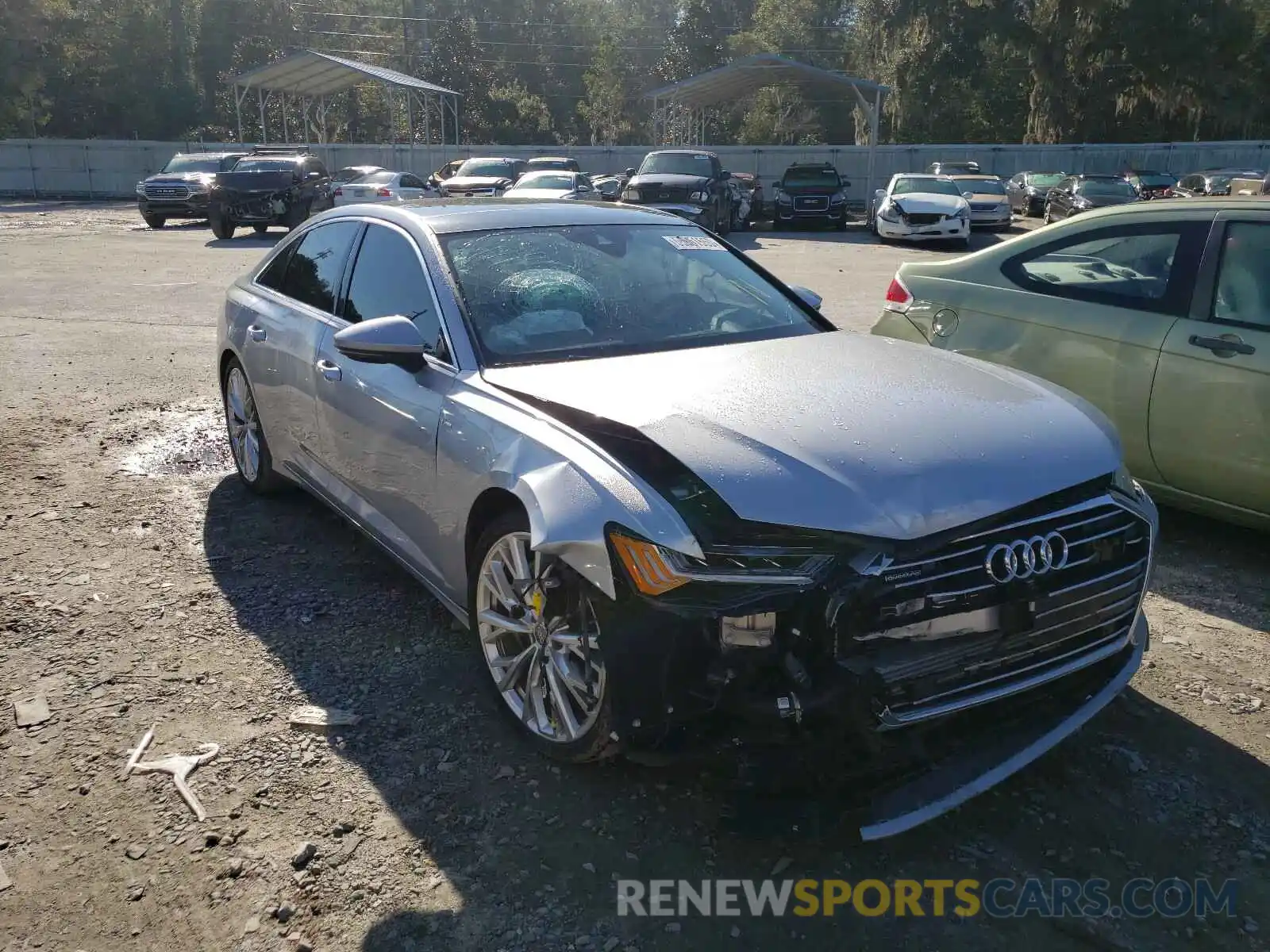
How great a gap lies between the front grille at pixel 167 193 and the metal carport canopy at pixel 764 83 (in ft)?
51.4

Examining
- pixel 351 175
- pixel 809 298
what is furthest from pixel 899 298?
pixel 351 175

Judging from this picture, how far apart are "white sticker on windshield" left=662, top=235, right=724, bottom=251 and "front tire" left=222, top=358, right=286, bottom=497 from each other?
7.57 feet

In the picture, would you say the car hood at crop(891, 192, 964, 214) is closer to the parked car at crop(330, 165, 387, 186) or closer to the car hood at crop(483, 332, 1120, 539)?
the parked car at crop(330, 165, 387, 186)

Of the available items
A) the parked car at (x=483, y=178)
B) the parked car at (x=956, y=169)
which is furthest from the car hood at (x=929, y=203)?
the parked car at (x=483, y=178)

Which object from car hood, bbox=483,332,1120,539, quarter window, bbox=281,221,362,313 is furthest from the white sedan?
car hood, bbox=483,332,1120,539

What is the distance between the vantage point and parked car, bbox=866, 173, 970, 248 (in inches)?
858

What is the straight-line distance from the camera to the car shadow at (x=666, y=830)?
2498 mm

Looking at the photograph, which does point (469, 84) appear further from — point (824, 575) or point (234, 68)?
point (824, 575)

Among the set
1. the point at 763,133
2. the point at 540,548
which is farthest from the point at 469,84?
the point at 540,548

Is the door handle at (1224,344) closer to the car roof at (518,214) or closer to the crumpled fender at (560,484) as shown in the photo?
the car roof at (518,214)

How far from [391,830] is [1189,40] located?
1989 inches

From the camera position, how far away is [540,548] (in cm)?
284

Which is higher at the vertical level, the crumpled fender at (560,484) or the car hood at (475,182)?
the car hood at (475,182)

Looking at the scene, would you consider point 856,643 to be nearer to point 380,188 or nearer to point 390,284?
point 390,284
